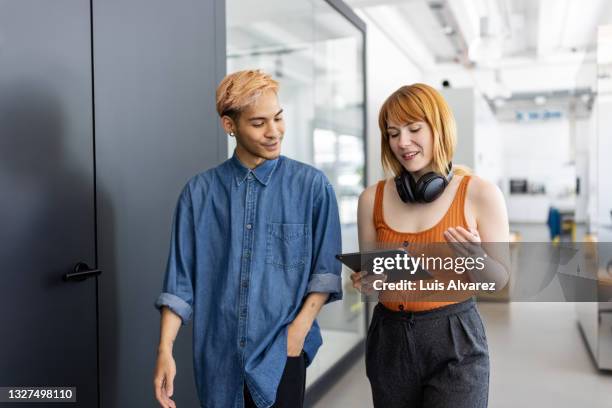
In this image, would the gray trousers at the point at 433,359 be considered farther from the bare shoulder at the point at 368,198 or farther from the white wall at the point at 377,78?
the white wall at the point at 377,78

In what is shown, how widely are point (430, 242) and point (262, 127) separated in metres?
0.57

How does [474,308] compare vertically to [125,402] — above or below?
above

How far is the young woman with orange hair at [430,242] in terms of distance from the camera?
5.26 ft

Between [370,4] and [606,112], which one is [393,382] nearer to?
[606,112]

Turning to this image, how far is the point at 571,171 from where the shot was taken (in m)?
17.0

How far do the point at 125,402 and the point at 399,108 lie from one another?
5.28 ft

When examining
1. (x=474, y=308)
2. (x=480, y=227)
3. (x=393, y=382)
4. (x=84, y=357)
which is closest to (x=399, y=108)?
(x=480, y=227)

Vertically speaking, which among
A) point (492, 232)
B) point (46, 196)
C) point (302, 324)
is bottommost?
point (302, 324)

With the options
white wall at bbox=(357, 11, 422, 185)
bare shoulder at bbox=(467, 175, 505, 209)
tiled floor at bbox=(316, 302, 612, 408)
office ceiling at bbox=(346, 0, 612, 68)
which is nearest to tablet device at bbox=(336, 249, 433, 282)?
bare shoulder at bbox=(467, 175, 505, 209)

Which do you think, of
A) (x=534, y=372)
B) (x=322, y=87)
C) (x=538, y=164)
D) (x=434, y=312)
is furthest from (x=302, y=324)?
(x=538, y=164)

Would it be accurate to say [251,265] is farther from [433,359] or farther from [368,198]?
[433,359]

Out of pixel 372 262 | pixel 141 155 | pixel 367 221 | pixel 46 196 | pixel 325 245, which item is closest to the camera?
pixel 372 262

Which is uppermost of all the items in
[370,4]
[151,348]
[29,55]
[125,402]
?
[370,4]

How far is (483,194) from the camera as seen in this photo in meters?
1.62
